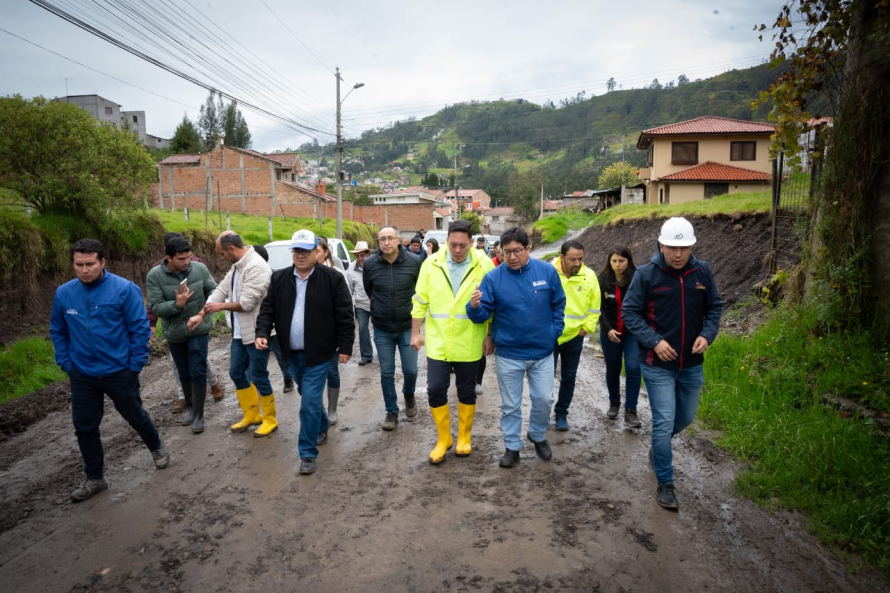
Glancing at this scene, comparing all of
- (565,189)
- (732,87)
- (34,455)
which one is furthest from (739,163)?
(732,87)

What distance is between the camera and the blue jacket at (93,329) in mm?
4402

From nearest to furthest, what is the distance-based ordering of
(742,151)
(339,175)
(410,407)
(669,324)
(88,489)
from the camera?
1. (669,324)
2. (88,489)
3. (410,407)
4. (339,175)
5. (742,151)

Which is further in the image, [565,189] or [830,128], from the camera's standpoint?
[565,189]

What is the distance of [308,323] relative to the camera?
488 cm

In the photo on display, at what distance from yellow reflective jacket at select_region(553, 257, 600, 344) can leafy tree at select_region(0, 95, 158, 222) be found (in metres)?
11.9

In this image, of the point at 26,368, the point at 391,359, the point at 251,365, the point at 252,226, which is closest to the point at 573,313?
the point at 391,359

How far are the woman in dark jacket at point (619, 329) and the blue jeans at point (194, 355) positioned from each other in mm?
4400

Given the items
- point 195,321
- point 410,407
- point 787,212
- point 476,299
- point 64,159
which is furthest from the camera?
point 64,159

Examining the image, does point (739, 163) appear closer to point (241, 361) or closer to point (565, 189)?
point (241, 361)

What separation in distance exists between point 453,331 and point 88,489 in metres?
3.25

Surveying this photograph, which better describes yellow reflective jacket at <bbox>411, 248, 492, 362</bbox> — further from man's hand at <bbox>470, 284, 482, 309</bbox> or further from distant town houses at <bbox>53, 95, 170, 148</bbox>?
distant town houses at <bbox>53, 95, 170, 148</bbox>

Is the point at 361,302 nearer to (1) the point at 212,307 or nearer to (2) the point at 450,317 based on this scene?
(1) the point at 212,307

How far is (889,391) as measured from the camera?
4992mm

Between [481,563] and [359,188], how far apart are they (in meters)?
85.9
